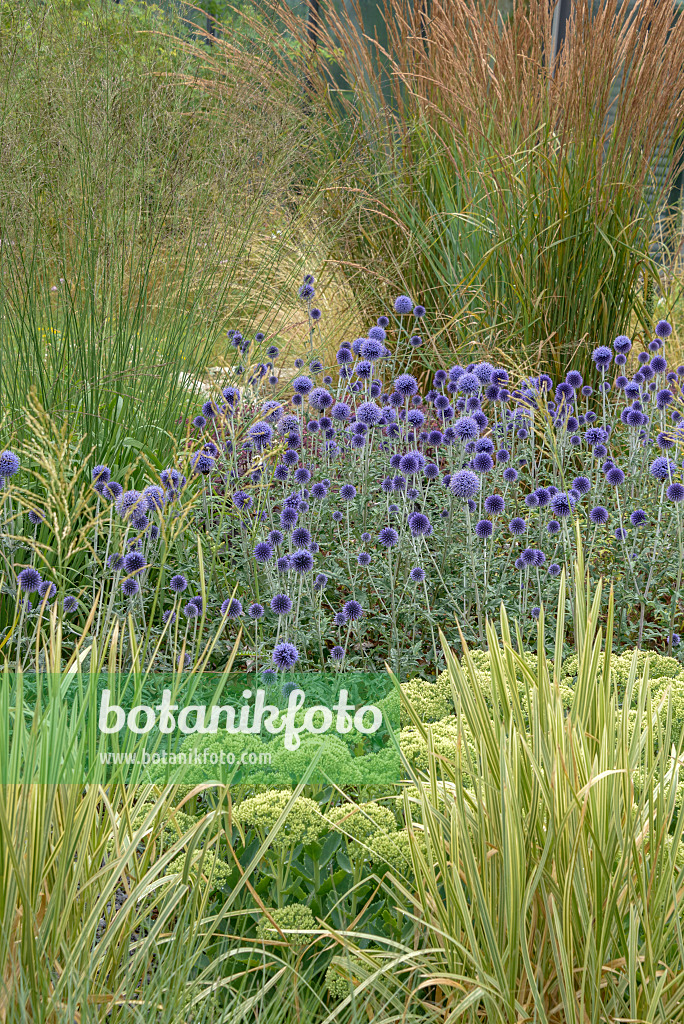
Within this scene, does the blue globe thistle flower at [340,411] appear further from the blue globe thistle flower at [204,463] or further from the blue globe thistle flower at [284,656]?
the blue globe thistle flower at [284,656]

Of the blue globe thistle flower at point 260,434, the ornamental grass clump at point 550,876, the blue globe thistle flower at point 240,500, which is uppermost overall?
the blue globe thistle flower at point 260,434

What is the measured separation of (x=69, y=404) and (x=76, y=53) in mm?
1377

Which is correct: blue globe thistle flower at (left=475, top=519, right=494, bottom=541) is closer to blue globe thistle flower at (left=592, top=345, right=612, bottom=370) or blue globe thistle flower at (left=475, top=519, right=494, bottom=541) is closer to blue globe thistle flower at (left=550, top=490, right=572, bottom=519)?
blue globe thistle flower at (left=550, top=490, right=572, bottom=519)

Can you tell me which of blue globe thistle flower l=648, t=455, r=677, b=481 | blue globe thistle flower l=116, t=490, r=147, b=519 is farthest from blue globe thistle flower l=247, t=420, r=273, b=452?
blue globe thistle flower l=648, t=455, r=677, b=481

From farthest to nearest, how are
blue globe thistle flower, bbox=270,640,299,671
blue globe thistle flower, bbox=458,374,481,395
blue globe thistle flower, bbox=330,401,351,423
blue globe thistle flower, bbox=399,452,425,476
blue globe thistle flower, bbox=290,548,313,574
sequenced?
blue globe thistle flower, bbox=330,401,351,423
blue globe thistle flower, bbox=458,374,481,395
blue globe thistle flower, bbox=399,452,425,476
blue globe thistle flower, bbox=290,548,313,574
blue globe thistle flower, bbox=270,640,299,671

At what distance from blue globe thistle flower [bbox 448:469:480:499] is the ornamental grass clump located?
2.72 ft

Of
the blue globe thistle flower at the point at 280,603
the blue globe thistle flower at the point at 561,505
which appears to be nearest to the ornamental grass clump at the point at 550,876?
the blue globe thistle flower at the point at 280,603

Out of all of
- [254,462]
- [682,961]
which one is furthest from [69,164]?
[682,961]

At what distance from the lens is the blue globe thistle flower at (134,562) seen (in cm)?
227

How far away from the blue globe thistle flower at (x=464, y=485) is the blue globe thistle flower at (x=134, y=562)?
834 millimetres

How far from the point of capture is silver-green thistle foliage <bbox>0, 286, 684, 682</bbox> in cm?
243

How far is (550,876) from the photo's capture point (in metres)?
1.38

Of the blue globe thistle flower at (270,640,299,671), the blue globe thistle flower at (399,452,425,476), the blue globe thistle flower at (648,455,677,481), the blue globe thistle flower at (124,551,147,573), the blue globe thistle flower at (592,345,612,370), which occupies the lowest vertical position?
the blue globe thistle flower at (270,640,299,671)

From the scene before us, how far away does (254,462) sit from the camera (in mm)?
3410
